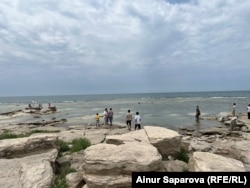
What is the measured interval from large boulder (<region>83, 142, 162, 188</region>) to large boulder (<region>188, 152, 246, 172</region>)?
3.51 feet

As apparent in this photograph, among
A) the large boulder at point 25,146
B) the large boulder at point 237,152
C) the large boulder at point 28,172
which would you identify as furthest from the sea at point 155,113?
the large boulder at point 28,172

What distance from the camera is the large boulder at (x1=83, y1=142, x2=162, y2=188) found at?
6.91 m

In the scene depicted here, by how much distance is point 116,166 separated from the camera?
7047mm

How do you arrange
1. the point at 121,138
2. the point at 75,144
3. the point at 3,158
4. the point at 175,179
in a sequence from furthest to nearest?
the point at 75,144, the point at 121,138, the point at 3,158, the point at 175,179

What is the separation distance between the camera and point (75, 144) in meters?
12.4

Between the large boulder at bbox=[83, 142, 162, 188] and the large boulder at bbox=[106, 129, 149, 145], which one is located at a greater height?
the large boulder at bbox=[106, 129, 149, 145]

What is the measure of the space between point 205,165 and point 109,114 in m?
19.9

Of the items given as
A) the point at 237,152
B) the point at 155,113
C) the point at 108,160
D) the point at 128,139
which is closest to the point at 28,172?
the point at 108,160

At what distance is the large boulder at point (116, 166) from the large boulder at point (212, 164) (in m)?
1.07

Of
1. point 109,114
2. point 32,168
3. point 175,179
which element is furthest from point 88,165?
point 109,114

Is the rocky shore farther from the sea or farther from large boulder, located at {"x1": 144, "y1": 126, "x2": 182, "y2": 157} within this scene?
the sea

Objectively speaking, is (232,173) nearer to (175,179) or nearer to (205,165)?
(205,165)

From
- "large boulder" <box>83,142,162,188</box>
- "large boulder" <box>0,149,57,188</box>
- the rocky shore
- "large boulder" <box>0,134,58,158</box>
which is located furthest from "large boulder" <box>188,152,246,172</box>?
"large boulder" <box>0,134,58,158</box>

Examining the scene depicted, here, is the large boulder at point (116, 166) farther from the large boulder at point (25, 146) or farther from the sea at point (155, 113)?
the sea at point (155, 113)
